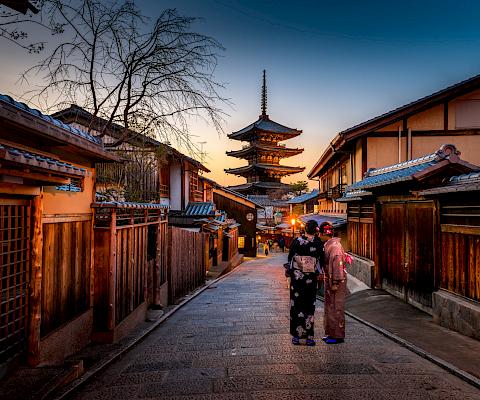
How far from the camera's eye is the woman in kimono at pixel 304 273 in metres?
5.84

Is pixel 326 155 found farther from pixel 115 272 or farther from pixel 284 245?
pixel 284 245

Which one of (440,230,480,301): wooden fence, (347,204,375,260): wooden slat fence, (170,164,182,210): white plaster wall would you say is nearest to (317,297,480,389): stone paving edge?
(440,230,480,301): wooden fence

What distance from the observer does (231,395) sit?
3822 mm

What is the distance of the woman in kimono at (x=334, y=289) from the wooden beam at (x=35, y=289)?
4008 millimetres

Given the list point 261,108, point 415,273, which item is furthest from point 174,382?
point 261,108

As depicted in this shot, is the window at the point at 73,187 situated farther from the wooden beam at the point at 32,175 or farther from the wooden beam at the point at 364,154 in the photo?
the wooden beam at the point at 364,154

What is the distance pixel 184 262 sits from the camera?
1213 cm

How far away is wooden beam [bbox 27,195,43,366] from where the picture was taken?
443 centimetres

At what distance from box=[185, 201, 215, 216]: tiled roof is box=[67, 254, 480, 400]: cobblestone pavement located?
15.4 m

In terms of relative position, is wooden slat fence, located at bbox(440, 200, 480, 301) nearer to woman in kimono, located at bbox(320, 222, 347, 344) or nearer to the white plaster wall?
woman in kimono, located at bbox(320, 222, 347, 344)

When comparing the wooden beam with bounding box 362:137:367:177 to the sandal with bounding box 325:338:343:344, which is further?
the wooden beam with bounding box 362:137:367:177

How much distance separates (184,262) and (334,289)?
705cm

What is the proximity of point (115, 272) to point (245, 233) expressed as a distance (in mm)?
29331

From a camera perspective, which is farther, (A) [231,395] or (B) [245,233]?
(B) [245,233]
